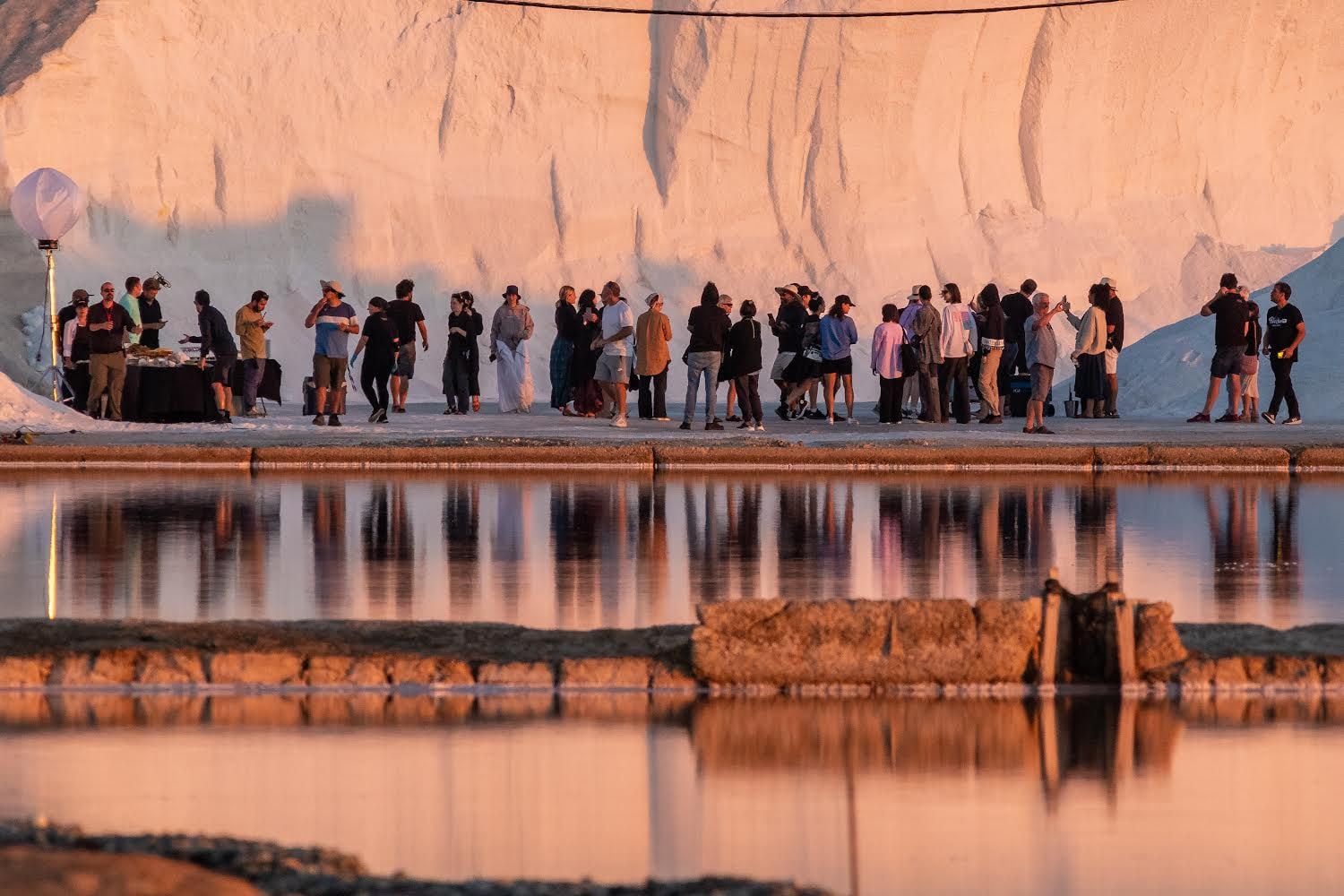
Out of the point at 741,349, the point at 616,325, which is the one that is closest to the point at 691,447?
the point at 741,349

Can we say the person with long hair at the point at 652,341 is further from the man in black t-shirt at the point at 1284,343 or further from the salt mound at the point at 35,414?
the man in black t-shirt at the point at 1284,343

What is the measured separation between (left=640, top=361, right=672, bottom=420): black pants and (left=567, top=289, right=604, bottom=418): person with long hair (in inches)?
33.6

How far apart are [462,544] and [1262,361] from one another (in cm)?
2261

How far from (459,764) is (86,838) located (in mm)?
1674

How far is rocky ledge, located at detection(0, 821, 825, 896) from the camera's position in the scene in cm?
539

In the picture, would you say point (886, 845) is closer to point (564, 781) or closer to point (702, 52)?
point (564, 781)

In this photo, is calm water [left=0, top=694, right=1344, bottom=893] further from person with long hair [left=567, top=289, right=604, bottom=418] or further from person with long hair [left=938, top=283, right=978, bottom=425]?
person with long hair [left=567, top=289, right=604, bottom=418]

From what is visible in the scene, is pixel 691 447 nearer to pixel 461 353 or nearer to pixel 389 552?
pixel 389 552

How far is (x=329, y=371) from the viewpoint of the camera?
27953 mm

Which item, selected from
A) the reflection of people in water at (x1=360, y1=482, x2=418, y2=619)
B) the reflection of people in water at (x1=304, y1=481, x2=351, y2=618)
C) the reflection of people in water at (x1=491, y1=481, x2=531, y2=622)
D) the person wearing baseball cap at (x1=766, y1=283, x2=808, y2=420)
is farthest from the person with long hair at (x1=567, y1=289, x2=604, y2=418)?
the reflection of people in water at (x1=360, y1=482, x2=418, y2=619)

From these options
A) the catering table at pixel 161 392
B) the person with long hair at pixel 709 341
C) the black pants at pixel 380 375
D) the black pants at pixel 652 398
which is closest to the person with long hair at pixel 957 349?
the person with long hair at pixel 709 341

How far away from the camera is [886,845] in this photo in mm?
6754

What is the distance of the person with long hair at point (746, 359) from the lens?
1083 inches

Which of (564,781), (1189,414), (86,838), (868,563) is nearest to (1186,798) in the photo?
(564,781)
